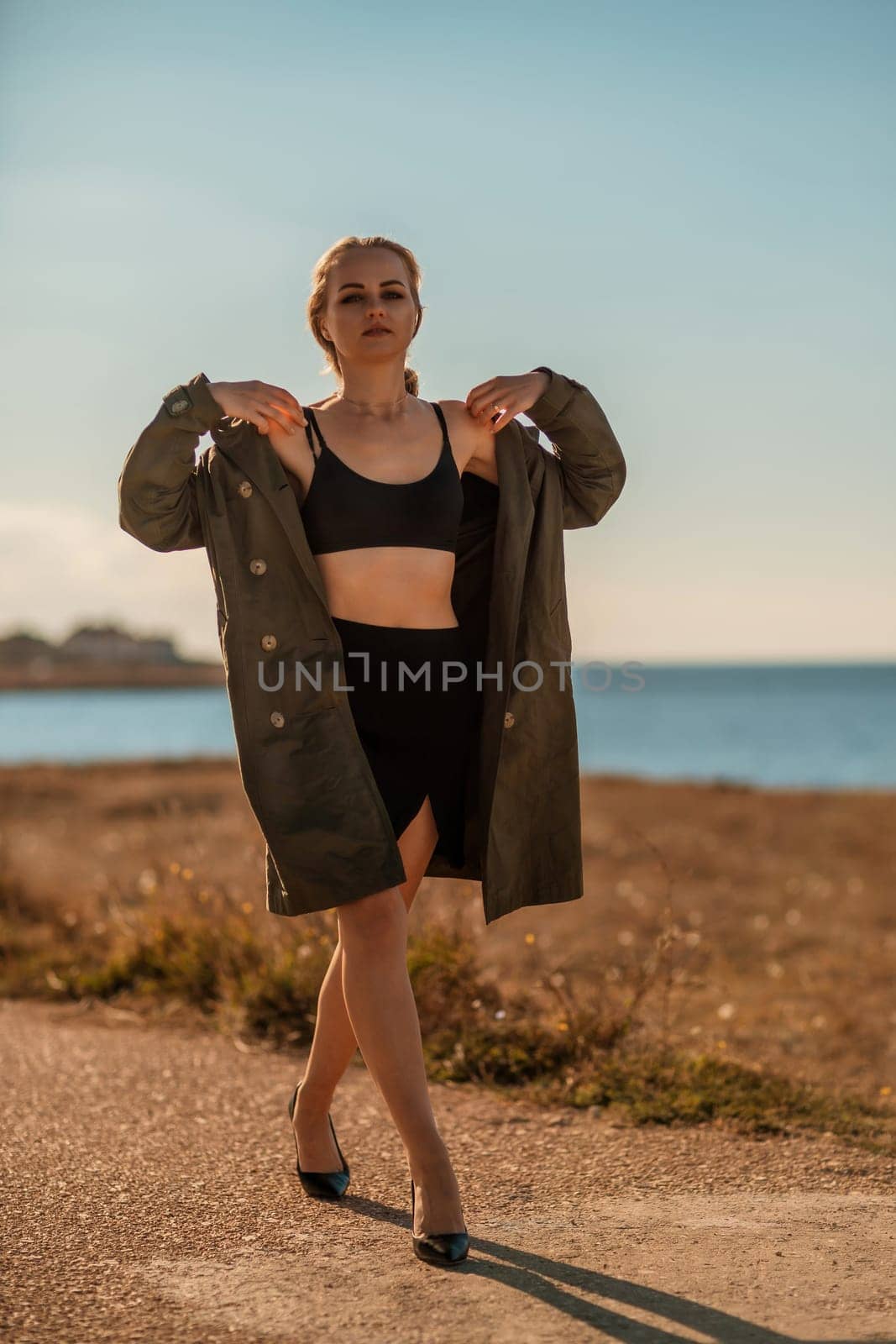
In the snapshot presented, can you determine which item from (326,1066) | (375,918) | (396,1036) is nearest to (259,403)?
(375,918)

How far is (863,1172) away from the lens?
384 cm

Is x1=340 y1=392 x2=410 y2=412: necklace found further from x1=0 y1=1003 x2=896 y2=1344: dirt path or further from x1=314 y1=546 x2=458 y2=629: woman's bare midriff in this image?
x1=0 y1=1003 x2=896 y2=1344: dirt path

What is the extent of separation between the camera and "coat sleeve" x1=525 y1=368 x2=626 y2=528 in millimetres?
3682

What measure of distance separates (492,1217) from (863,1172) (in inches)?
44.2

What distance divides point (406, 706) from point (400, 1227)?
4.15 ft

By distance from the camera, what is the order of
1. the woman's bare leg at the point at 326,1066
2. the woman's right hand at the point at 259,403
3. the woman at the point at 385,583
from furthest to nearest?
the woman's bare leg at the point at 326,1066 < the woman's right hand at the point at 259,403 < the woman at the point at 385,583

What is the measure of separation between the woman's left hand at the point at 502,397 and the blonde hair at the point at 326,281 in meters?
0.24

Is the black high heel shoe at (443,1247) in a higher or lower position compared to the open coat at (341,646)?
lower

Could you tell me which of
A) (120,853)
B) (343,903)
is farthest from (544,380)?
(120,853)

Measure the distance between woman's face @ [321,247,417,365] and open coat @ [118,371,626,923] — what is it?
0.35m

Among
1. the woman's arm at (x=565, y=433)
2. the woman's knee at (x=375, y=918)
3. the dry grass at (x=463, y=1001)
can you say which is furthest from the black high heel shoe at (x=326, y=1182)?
the woman's arm at (x=565, y=433)

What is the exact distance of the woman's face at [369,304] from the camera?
3484mm

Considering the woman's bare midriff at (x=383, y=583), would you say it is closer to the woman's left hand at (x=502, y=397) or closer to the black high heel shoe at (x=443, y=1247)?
the woman's left hand at (x=502, y=397)

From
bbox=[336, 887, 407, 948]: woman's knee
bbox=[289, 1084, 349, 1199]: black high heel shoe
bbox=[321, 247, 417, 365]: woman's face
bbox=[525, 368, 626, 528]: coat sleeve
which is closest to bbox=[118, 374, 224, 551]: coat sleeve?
bbox=[321, 247, 417, 365]: woman's face
